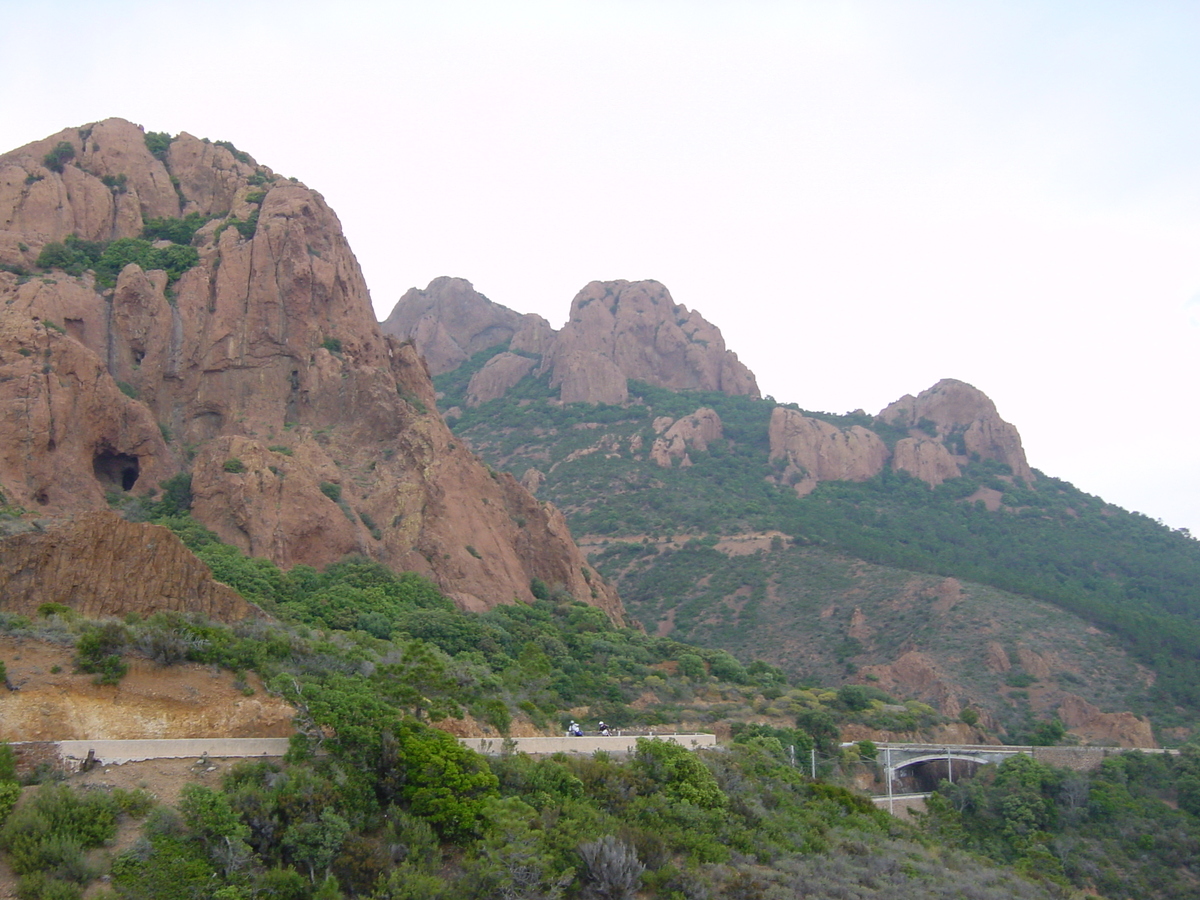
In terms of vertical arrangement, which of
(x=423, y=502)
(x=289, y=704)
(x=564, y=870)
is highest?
(x=423, y=502)

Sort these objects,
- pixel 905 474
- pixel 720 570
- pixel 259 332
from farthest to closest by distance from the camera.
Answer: pixel 905 474 → pixel 720 570 → pixel 259 332

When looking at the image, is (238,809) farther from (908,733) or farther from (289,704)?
→ (908,733)

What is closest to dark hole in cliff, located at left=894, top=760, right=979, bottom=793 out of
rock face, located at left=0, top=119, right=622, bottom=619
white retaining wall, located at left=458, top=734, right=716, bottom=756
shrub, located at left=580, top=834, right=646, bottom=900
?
rock face, located at left=0, top=119, right=622, bottom=619

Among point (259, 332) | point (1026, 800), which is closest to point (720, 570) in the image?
point (1026, 800)

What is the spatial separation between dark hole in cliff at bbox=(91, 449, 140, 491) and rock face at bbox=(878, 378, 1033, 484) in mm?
80815

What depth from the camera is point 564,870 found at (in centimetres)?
2075

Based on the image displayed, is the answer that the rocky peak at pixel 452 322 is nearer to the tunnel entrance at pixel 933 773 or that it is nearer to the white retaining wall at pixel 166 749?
the tunnel entrance at pixel 933 773

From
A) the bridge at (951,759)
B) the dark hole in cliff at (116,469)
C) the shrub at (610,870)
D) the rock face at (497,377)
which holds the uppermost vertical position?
the rock face at (497,377)

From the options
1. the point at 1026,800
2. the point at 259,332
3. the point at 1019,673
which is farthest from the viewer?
the point at 1019,673

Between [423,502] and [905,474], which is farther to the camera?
[905,474]

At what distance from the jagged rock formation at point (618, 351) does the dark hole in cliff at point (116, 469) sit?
73.9 meters

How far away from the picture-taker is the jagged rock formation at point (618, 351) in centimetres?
11775

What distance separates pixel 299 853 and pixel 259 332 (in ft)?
118

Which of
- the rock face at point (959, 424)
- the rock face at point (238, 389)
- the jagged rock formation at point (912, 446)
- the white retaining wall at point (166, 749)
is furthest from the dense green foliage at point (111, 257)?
the rock face at point (959, 424)
